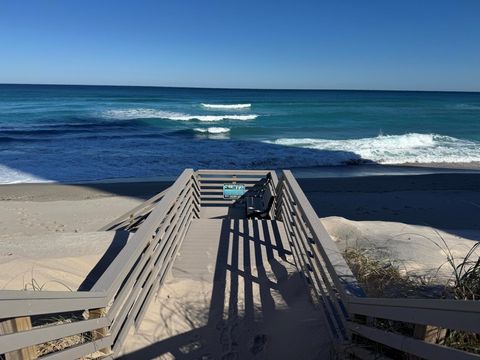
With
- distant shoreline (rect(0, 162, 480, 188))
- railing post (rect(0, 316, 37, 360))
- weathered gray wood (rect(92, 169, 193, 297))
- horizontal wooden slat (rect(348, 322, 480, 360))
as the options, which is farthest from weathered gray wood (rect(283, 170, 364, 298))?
distant shoreline (rect(0, 162, 480, 188))

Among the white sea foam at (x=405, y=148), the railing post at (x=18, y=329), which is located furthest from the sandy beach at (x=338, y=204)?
the railing post at (x=18, y=329)

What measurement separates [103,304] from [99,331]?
10.5 inches

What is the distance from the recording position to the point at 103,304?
8.13ft

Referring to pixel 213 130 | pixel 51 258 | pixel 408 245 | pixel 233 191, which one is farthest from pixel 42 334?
pixel 213 130

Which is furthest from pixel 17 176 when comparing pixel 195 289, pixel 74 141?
pixel 195 289

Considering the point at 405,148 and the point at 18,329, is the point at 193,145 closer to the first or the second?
the point at 405,148

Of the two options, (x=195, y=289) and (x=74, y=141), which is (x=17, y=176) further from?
(x=195, y=289)

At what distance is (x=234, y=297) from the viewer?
403 centimetres

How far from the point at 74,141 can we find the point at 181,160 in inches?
323

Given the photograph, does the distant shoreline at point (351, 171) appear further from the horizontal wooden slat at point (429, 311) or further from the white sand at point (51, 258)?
the horizontal wooden slat at point (429, 311)

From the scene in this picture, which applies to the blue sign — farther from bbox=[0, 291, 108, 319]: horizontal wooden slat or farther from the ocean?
the ocean

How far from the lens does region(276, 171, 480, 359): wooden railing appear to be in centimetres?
154

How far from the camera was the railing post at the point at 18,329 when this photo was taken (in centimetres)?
161

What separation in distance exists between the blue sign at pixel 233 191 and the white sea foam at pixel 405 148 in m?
13.2
